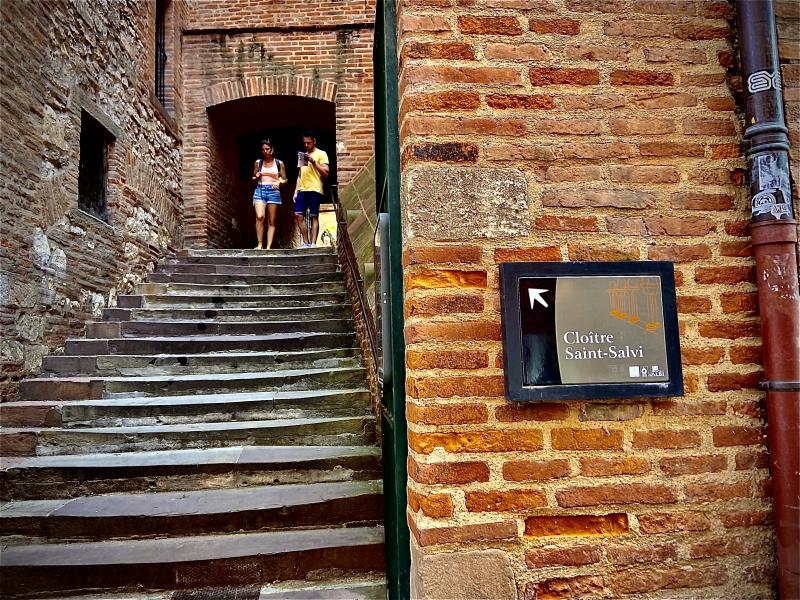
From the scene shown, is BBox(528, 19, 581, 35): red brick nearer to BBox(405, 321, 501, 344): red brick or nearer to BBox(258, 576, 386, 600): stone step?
BBox(405, 321, 501, 344): red brick

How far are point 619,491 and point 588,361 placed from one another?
40 cm

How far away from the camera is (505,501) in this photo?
59.1 inches

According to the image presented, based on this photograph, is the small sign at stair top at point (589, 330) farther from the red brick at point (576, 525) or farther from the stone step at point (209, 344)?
the stone step at point (209, 344)

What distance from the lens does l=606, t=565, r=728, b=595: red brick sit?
1.53 m

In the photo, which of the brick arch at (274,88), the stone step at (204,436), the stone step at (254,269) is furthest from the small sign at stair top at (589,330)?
the brick arch at (274,88)

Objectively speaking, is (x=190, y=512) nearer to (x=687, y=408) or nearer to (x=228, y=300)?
(x=687, y=408)

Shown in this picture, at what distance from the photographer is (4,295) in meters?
3.98

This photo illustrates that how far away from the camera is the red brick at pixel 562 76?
5.30 ft

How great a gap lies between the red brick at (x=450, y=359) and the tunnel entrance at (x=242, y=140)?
26.6ft

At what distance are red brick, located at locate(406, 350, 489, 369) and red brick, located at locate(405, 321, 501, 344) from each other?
0.04m

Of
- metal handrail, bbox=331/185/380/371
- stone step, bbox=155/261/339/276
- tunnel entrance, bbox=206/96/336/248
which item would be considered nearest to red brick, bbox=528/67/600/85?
metal handrail, bbox=331/185/380/371

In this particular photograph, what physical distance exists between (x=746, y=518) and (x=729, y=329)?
22.4 inches

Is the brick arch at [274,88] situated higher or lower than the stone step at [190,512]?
higher

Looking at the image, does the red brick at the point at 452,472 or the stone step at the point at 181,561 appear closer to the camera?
the red brick at the point at 452,472
